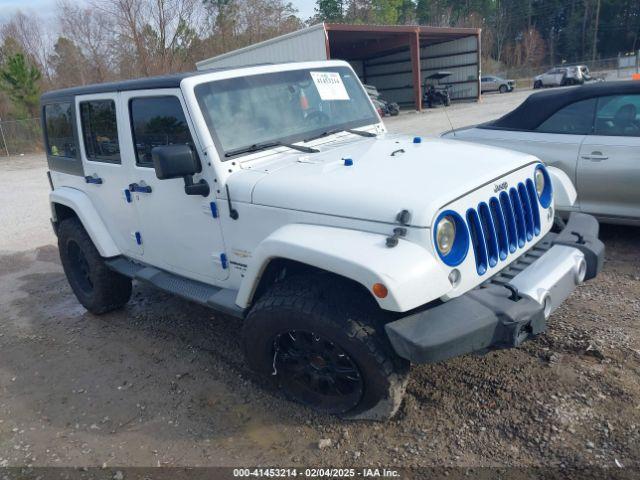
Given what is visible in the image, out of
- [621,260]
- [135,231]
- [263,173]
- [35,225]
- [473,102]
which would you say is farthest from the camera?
[473,102]

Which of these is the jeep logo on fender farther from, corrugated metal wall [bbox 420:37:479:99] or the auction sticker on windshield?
corrugated metal wall [bbox 420:37:479:99]

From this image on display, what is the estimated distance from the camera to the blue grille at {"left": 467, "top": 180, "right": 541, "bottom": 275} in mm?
2865

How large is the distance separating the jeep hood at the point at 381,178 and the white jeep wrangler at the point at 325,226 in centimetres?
1

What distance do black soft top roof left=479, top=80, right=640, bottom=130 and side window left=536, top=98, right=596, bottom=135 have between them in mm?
43

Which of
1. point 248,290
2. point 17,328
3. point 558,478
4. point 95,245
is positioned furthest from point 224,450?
point 17,328

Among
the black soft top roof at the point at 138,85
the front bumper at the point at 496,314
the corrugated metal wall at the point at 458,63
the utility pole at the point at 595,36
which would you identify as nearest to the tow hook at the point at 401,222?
the front bumper at the point at 496,314

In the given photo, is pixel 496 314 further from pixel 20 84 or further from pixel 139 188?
pixel 20 84

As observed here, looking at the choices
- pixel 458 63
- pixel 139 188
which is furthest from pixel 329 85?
pixel 458 63

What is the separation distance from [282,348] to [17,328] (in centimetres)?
323

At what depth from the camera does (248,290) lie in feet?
10.3

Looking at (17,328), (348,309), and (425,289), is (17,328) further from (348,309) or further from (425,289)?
(425,289)

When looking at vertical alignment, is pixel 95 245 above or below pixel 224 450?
above

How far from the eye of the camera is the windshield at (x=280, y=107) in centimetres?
351

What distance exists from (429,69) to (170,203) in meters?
32.7
